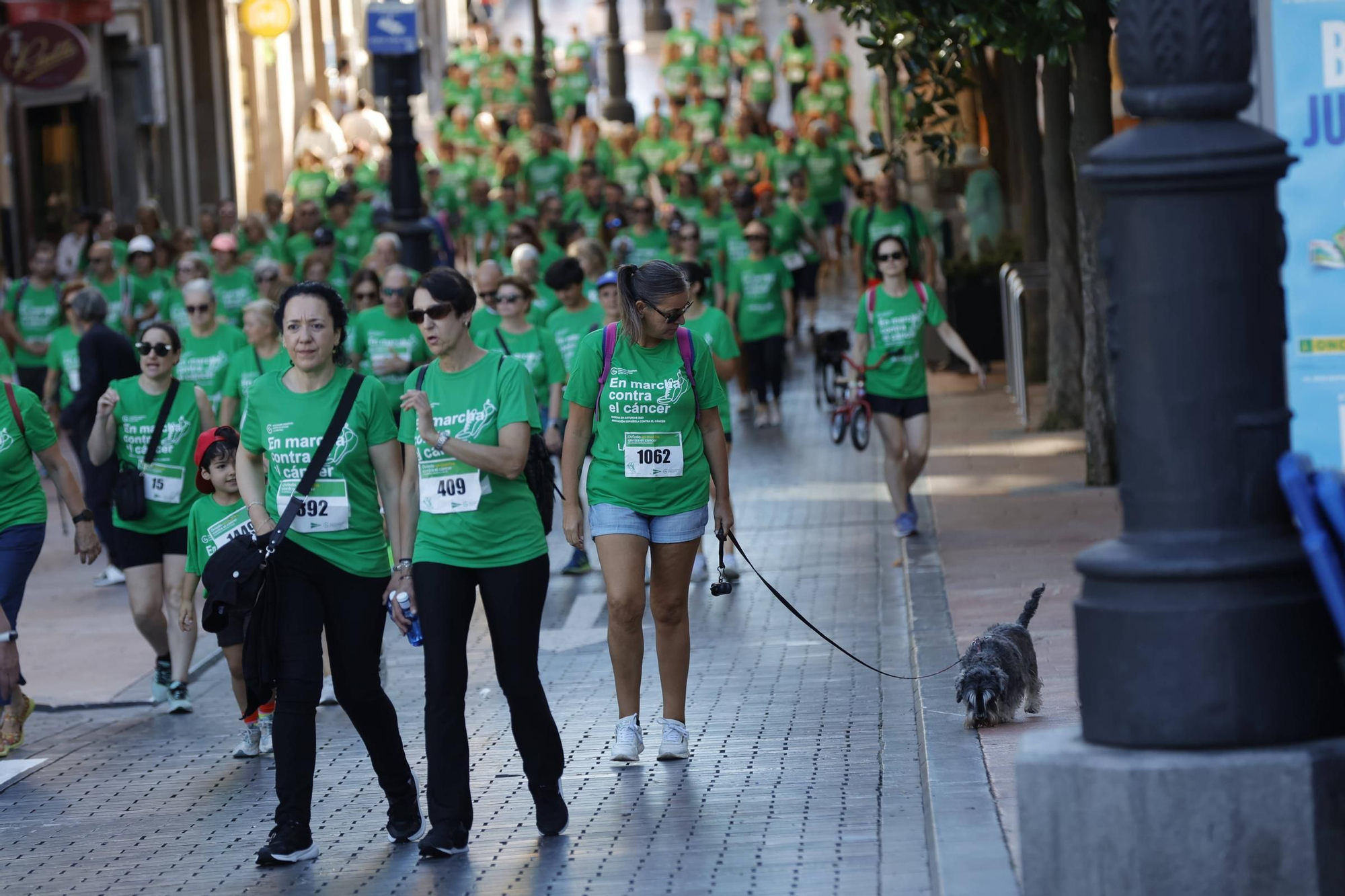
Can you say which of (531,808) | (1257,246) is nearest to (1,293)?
(531,808)

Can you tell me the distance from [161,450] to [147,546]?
17.5 inches

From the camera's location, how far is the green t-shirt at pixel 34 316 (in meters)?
18.7

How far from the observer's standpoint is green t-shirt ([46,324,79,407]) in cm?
1482

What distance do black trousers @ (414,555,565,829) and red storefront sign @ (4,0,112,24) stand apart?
19.1 m

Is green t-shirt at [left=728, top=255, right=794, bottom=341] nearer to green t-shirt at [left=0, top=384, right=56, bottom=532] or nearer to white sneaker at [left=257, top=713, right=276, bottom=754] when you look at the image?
green t-shirt at [left=0, top=384, right=56, bottom=532]

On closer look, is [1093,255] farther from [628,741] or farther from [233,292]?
[233,292]

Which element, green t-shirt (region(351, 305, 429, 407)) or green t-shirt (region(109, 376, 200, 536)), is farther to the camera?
green t-shirt (region(351, 305, 429, 407))

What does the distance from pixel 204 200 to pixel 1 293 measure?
15.4m

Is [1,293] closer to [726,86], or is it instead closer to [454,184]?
[454,184]

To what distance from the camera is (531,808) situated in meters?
7.57

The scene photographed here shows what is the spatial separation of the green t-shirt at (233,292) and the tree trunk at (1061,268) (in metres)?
6.43

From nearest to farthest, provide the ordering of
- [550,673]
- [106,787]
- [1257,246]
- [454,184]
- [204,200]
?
[1257,246]
[106,787]
[550,673]
[454,184]
[204,200]

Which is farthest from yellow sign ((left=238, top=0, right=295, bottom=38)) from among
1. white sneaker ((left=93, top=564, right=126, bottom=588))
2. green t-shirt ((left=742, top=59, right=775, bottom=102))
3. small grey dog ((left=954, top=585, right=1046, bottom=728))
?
small grey dog ((left=954, top=585, right=1046, bottom=728))

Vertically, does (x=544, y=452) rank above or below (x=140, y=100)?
below
